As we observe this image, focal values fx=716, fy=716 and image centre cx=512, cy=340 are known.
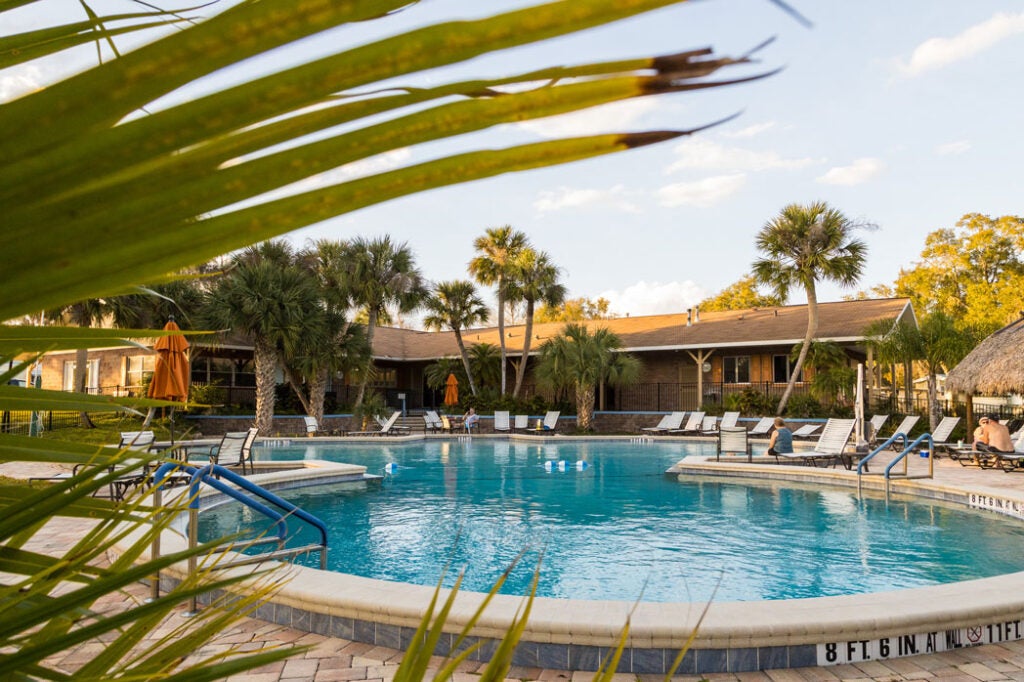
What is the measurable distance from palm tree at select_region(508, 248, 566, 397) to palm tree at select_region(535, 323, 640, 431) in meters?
2.62

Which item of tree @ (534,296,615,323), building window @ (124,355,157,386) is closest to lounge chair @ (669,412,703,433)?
building window @ (124,355,157,386)

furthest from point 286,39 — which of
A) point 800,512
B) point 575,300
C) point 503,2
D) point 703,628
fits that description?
point 575,300

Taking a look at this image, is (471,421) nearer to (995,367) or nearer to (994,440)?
(995,367)

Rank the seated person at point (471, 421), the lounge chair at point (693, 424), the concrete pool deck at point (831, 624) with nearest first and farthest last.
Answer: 1. the concrete pool deck at point (831, 624)
2. the lounge chair at point (693, 424)
3. the seated person at point (471, 421)

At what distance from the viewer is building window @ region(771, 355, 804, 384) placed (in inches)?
1098

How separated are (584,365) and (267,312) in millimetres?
11385

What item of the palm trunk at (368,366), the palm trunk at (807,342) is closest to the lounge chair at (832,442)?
the palm trunk at (807,342)

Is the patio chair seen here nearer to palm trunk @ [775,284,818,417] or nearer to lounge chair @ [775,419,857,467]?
lounge chair @ [775,419,857,467]

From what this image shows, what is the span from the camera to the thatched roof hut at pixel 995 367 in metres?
17.5

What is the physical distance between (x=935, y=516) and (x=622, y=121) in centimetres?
1158

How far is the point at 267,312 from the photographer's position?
23250 millimetres

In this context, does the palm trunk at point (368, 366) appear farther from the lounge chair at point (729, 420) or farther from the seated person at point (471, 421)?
the lounge chair at point (729, 420)

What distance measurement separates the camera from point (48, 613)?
1.32 feet

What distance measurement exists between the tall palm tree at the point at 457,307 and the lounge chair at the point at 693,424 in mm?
9990
